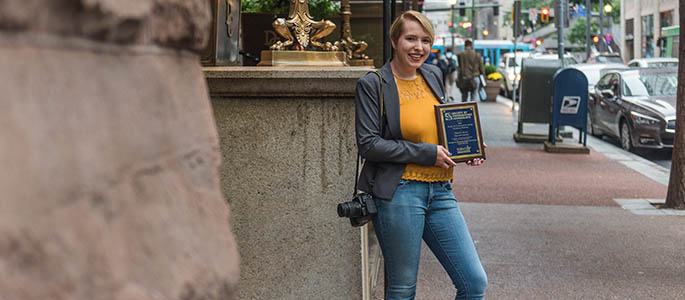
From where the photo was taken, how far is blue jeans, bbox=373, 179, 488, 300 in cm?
359

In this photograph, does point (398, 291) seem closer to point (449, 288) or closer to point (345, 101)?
point (345, 101)

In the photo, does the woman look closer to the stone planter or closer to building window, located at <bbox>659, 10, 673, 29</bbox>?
the stone planter

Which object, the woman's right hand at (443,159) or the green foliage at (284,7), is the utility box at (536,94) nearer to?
the green foliage at (284,7)

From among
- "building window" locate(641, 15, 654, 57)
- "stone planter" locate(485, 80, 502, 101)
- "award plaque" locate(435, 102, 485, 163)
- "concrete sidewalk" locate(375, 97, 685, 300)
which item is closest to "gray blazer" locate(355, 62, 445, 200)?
"award plaque" locate(435, 102, 485, 163)

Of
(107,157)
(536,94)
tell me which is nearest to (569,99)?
(536,94)

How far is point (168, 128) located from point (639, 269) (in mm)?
6115

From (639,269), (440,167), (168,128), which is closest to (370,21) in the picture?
(639,269)

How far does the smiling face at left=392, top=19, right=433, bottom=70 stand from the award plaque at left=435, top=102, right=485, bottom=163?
234 mm

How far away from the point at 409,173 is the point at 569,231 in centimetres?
504

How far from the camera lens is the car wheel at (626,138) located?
1628 cm

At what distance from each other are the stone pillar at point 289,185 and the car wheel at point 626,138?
13037 mm

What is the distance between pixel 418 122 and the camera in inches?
143

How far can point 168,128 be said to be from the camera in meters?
1.21

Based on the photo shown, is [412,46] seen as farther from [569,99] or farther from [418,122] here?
[569,99]
